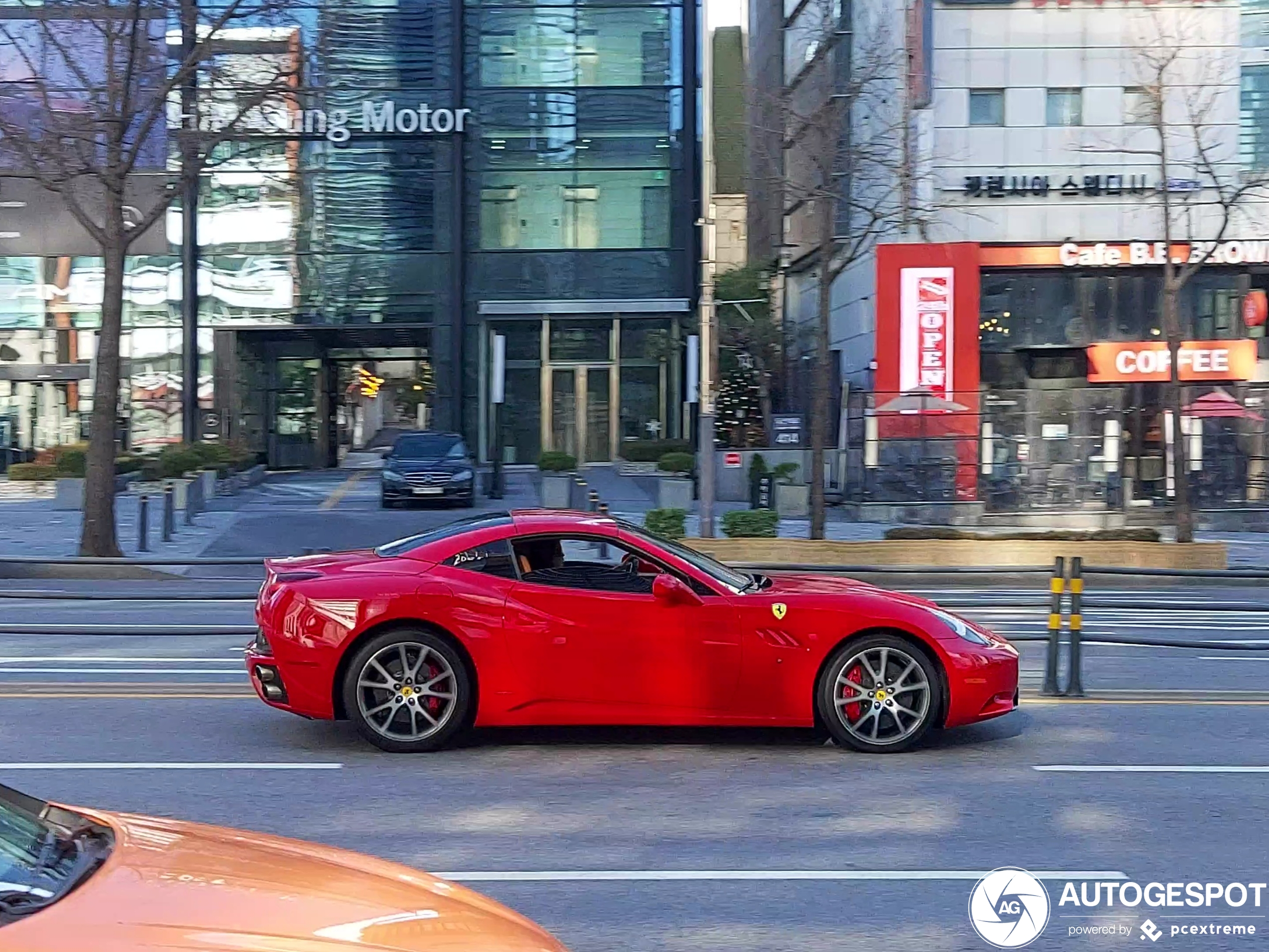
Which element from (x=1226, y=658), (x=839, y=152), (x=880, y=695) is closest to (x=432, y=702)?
(x=880, y=695)

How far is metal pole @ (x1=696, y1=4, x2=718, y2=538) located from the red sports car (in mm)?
14018

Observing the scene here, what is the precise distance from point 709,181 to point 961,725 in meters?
16.2

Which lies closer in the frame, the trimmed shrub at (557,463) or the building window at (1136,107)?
the building window at (1136,107)

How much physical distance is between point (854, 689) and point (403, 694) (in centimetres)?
259

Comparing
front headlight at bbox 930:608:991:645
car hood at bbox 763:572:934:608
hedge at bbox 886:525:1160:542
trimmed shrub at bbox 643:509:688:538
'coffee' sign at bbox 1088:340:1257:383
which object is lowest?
hedge at bbox 886:525:1160:542

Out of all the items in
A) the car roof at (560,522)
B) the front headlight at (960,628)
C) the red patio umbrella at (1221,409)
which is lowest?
the front headlight at (960,628)

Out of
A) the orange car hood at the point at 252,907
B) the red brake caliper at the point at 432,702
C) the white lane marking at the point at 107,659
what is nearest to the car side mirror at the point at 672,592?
the red brake caliper at the point at 432,702

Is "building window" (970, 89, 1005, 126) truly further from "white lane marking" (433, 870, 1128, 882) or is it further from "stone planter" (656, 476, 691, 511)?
"white lane marking" (433, 870, 1128, 882)

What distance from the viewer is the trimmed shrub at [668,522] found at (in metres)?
22.1

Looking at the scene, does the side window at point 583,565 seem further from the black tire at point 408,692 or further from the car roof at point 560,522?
the black tire at point 408,692

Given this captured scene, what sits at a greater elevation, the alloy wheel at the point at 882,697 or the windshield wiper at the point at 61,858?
the windshield wiper at the point at 61,858

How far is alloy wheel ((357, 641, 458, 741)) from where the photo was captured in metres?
8.55

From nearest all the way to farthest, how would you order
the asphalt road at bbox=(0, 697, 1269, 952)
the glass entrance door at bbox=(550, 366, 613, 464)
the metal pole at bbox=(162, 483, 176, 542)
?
1. the asphalt road at bbox=(0, 697, 1269, 952)
2. the metal pole at bbox=(162, 483, 176, 542)
3. the glass entrance door at bbox=(550, 366, 613, 464)
